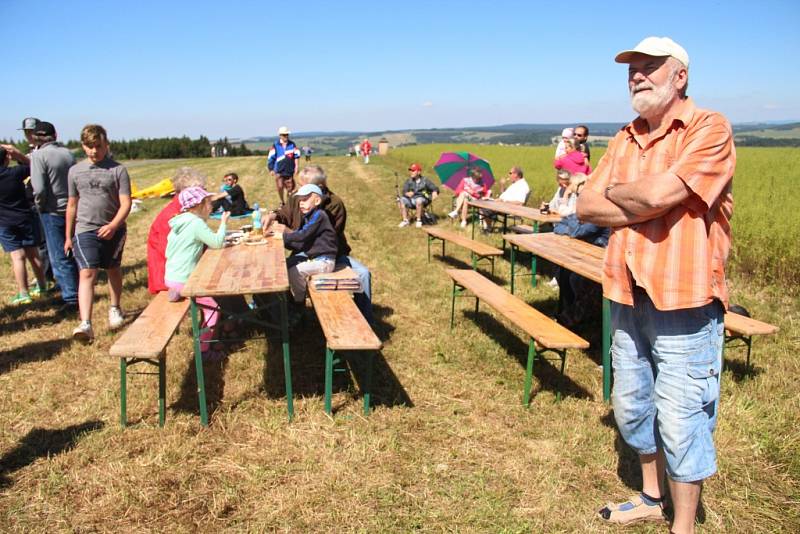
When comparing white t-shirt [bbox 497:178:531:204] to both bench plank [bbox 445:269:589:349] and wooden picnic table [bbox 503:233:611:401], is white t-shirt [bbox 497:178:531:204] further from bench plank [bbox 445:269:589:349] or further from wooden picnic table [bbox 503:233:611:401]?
bench plank [bbox 445:269:589:349]

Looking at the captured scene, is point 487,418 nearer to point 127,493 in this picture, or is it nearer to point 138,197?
point 127,493

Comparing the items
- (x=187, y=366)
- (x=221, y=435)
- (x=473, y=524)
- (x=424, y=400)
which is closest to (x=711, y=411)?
(x=473, y=524)

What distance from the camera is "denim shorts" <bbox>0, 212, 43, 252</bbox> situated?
5.96 metres

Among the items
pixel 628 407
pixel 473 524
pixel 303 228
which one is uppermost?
pixel 303 228

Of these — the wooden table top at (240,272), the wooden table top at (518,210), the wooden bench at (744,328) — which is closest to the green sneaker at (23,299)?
the wooden table top at (240,272)

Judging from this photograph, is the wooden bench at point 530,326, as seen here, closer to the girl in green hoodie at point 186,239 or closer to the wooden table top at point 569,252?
the wooden table top at point 569,252

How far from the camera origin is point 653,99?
2.17 metres

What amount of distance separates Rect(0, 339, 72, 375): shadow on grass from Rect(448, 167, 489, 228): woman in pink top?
7433 millimetres

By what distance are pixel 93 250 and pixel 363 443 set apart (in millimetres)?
3197

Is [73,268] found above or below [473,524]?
above

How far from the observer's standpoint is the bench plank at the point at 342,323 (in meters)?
3.44

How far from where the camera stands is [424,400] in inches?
161

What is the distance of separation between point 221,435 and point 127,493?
705mm

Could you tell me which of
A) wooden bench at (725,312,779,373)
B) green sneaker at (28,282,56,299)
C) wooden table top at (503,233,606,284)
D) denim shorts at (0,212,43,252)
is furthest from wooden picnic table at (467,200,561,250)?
green sneaker at (28,282,56,299)
